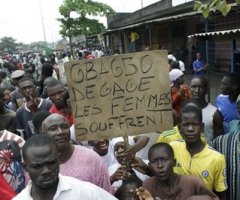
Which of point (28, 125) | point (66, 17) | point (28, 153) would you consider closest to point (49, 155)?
point (28, 153)

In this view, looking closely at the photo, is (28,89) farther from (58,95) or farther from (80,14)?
(80,14)

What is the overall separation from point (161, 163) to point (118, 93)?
22.0 inches

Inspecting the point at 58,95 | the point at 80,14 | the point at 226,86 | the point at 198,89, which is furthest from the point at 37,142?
the point at 80,14

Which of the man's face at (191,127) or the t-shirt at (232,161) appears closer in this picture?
the man's face at (191,127)

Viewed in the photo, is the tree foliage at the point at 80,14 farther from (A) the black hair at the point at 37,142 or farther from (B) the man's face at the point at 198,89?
(A) the black hair at the point at 37,142

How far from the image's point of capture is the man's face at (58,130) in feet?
8.08

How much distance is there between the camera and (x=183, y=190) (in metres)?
2.34

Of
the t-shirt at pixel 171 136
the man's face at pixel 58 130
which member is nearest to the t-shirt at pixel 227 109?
the t-shirt at pixel 171 136

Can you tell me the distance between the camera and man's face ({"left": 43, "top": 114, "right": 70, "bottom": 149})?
2463 mm

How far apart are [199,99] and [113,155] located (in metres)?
1.27

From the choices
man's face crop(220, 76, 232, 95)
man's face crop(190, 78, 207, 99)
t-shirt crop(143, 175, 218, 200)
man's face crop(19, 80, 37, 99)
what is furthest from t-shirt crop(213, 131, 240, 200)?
man's face crop(19, 80, 37, 99)

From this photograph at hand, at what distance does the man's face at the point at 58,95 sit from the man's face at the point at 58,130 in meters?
1.25

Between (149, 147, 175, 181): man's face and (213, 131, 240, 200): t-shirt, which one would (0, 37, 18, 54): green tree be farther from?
(149, 147, 175, 181): man's face

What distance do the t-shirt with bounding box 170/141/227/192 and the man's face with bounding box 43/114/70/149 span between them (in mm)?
838
